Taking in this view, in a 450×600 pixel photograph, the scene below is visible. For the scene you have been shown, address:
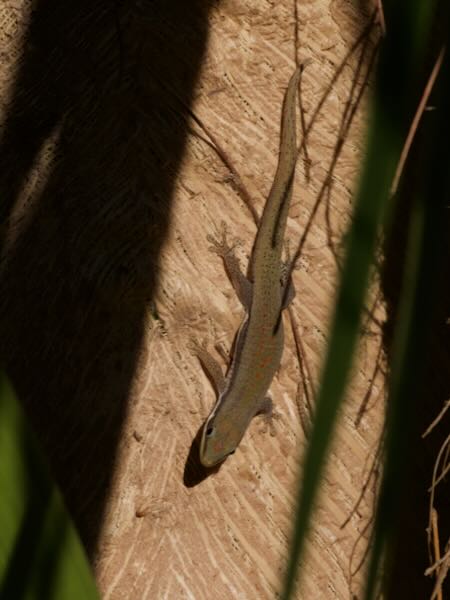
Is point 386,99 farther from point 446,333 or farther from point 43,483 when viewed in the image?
point 446,333

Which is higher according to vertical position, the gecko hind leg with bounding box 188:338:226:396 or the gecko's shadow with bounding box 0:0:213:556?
the gecko's shadow with bounding box 0:0:213:556

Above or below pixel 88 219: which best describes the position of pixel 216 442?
below

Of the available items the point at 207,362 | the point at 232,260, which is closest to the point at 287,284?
the point at 232,260

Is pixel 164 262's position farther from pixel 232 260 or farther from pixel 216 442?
pixel 216 442

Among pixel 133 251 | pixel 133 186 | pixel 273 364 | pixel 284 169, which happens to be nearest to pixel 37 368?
pixel 133 251

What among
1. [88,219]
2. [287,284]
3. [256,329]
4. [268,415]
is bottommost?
[268,415]

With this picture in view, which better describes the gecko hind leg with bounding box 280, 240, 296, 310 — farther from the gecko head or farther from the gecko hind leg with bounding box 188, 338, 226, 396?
the gecko head

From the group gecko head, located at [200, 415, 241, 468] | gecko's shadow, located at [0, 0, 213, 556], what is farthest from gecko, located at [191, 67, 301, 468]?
gecko's shadow, located at [0, 0, 213, 556]
